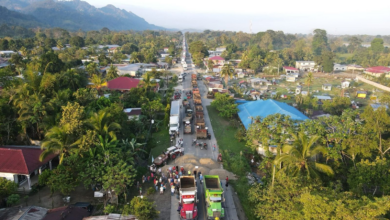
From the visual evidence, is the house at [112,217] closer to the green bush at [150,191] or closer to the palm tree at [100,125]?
the green bush at [150,191]

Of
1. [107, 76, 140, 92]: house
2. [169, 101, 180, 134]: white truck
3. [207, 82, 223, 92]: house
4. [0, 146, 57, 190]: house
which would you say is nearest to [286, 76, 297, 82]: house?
[207, 82, 223, 92]: house

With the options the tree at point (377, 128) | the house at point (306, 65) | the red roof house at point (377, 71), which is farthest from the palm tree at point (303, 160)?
the house at point (306, 65)

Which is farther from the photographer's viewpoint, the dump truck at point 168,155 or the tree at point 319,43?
the tree at point 319,43

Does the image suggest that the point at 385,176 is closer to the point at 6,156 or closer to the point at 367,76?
the point at 6,156

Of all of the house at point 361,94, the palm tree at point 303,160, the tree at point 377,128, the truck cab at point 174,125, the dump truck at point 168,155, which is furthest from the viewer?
the house at point 361,94

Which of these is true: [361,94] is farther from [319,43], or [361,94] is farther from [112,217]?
[319,43]

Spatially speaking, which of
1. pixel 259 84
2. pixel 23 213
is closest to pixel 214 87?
pixel 259 84

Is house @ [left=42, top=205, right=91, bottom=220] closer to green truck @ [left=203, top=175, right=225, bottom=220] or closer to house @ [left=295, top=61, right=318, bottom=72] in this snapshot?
green truck @ [left=203, top=175, right=225, bottom=220]
